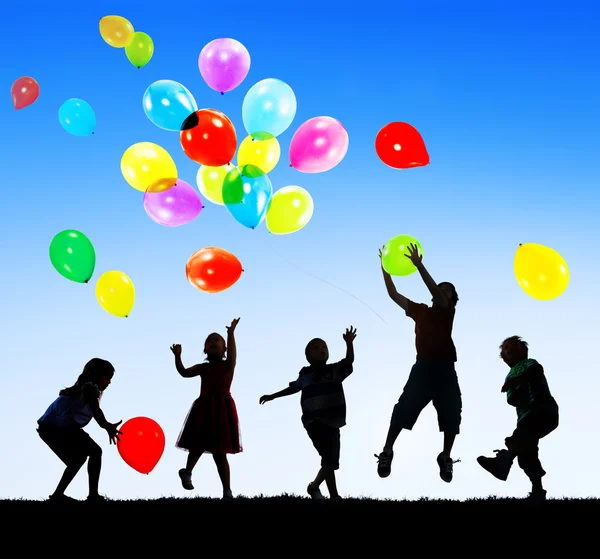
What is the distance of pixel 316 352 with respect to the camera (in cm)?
509

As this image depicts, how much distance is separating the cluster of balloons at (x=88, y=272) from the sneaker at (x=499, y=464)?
2.91m

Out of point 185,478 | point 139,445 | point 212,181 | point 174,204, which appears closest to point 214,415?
point 185,478

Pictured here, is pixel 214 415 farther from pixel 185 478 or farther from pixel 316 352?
pixel 316 352

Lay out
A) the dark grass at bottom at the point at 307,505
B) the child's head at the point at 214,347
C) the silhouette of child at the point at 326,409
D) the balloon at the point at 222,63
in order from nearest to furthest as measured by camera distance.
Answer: the dark grass at bottom at the point at 307,505 < the silhouette of child at the point at 326,409 < the child's head at the point at 214,347 < the balloon at the point at 222,63

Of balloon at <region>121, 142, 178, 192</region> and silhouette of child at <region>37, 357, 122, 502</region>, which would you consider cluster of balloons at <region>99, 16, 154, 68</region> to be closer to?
balloon at <region>121, 142, 178, 192</region>

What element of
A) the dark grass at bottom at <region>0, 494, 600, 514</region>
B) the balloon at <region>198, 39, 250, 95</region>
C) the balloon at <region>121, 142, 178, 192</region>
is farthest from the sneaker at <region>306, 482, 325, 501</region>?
the balloon at <region>198, 39, 250, 95</region>

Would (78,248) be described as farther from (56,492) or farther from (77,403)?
(56,492)

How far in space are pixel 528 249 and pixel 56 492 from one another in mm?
3591

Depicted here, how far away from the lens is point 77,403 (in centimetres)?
493

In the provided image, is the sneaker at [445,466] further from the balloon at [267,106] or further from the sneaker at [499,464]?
the balloon at [267,106]

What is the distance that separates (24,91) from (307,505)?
15.8ft

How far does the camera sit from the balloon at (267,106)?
603 centimetres

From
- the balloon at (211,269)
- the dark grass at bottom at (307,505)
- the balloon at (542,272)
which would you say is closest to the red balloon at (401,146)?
the balloon at (542,272)

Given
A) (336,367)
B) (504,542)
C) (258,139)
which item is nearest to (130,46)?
→ (258,139)
